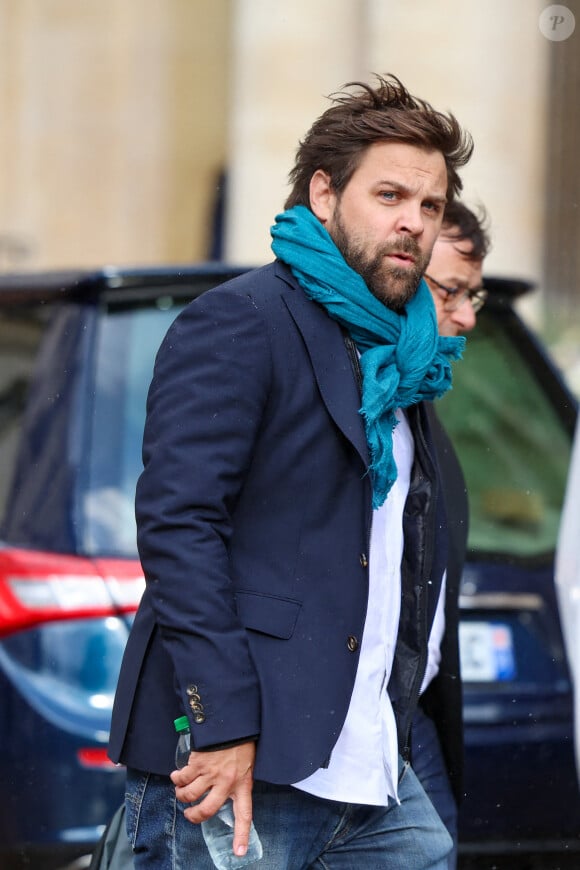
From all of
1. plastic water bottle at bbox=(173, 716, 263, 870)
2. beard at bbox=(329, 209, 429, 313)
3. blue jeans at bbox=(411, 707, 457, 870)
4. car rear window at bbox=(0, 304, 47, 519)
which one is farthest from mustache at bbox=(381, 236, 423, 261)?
car rear window at bbox=(0, 304, 47, 519)

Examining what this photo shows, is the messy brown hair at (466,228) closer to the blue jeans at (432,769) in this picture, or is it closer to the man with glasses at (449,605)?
the man with glasses at (449,605)

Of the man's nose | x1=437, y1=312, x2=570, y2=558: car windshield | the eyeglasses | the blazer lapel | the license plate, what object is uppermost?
the man's nose

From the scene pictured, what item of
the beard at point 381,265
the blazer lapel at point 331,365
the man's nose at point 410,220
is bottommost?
the blazer lapel at point 331,365

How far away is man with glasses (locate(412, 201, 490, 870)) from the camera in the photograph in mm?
2914

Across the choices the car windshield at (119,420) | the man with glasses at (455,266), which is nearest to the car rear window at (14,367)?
the car windshield at (119,420)

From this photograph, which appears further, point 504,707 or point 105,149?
point 105,149

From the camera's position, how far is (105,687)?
376 cm

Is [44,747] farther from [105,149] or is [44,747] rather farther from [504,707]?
[105,149]

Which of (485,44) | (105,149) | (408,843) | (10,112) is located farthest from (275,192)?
(408,843)

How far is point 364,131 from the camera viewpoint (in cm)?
251

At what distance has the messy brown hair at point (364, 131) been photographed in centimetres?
251

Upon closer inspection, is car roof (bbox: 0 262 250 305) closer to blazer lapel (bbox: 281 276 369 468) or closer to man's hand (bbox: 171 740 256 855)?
blazer lapel (bbox: 281 276 369 468)

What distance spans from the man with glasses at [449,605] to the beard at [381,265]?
0.62m

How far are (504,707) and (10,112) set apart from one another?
1285 centimetres
